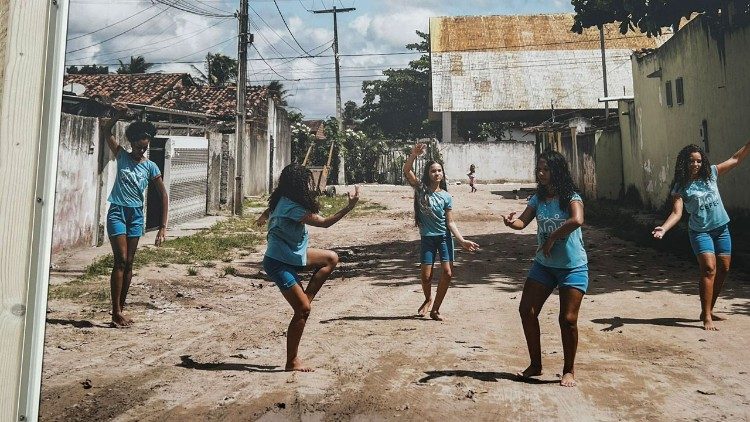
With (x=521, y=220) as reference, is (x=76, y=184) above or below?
above

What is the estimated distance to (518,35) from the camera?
139 ft

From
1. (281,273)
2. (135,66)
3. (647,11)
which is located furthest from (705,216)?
(135,66)

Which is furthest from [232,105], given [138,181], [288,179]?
[288,179]

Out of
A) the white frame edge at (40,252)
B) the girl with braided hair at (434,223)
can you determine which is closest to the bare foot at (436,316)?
the girl with braided hair at (434,223)

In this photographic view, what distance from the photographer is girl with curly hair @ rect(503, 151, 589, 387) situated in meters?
4.84

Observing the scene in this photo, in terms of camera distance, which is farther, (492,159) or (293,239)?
(492,159)

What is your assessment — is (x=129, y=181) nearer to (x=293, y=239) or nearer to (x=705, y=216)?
(x=293, y=239)

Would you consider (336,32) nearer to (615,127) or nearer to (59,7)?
(615,127)

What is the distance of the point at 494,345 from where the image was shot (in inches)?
246

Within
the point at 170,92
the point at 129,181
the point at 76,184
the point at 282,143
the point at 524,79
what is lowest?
the point at 129,181

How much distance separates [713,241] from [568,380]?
2.88 metres

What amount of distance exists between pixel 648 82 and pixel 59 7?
61.5 ft

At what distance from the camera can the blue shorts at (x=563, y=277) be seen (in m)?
4.85

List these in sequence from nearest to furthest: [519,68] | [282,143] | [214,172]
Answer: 1. [214,172]
2. [282,143]
3. [519,68]
